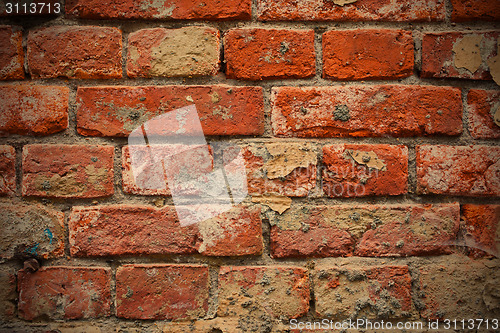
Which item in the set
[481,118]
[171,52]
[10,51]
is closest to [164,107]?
[171,52]

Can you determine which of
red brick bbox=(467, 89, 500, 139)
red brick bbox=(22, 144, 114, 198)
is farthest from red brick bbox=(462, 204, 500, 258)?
red brick bbox=(22, 144, 114, 198)

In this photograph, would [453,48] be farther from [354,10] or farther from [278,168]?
[278,168]

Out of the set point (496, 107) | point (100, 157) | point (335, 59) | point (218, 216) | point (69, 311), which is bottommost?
point (69, 311)

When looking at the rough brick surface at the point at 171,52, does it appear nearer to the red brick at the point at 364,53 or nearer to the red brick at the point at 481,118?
the red brick at the point at 364,53

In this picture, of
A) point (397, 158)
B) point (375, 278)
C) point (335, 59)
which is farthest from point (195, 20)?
point (375, 278)

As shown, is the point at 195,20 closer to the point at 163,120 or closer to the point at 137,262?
the point at 163,120

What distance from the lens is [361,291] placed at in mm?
728

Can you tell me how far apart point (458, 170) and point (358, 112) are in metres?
0.25

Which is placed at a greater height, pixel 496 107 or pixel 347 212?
pixel 496 107

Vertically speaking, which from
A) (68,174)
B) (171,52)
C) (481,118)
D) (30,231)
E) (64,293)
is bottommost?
(64,293)

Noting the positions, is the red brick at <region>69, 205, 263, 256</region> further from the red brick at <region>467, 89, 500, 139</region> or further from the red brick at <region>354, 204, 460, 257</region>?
the red brick at <region>467, 89, 500, 139</region>

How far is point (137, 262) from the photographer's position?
0.73 metres

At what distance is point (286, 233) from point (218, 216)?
151mm

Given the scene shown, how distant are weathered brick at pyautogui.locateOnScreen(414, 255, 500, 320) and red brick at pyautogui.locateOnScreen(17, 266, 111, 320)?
685mm
